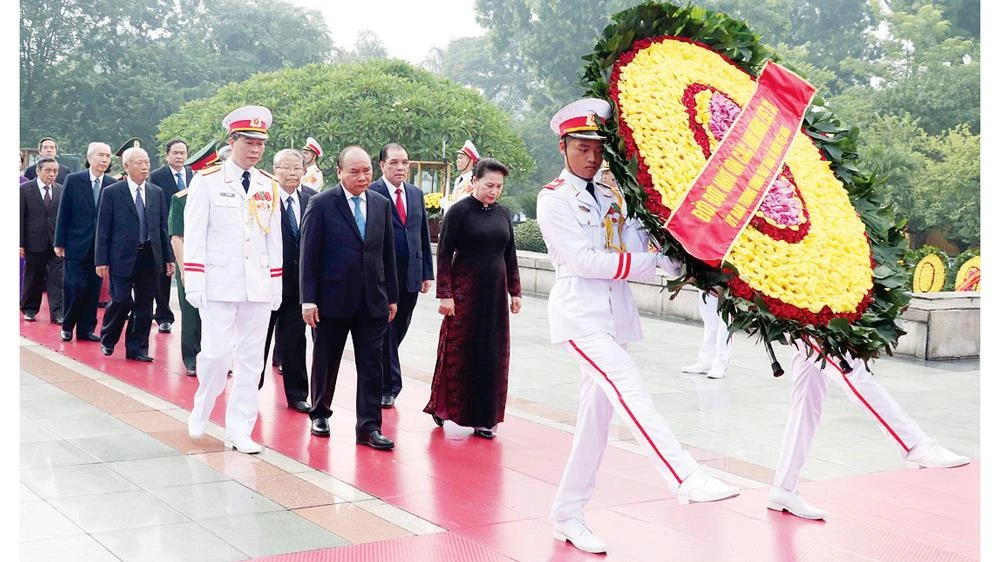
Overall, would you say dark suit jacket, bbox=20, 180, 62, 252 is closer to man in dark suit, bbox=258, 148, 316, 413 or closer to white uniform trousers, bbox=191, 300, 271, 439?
man in dark suit, bbox=258, 148, 316, 413

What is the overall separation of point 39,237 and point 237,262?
698 centimetres

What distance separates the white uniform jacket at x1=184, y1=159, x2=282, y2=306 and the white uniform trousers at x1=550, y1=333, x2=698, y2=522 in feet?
8.54

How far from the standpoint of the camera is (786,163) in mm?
4852

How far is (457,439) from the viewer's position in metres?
7.45

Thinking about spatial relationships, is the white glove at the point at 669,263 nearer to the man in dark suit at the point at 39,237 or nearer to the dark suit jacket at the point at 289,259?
the dark suit jacket at the point at 289,259

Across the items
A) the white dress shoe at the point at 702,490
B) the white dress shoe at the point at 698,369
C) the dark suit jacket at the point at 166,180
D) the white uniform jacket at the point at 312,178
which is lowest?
the white dress shoe at the point at 698,369

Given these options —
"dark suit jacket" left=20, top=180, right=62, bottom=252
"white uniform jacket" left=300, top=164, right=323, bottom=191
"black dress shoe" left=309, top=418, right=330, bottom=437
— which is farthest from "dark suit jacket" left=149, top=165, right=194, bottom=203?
"black dress shoe" left=309, top=418, right=330, bottom=437

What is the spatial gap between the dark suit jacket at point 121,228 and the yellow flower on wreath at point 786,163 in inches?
252

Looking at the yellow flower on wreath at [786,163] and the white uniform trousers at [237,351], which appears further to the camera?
the white uniform trousers at [237,351]

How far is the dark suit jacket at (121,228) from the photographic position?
32.7 ft

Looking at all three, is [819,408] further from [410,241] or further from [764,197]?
[410,241]

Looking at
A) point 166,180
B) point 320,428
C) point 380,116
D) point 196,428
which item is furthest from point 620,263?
point 380,116

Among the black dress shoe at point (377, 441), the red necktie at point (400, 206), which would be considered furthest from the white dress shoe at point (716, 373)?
the black dress shoe at point (377, 441)

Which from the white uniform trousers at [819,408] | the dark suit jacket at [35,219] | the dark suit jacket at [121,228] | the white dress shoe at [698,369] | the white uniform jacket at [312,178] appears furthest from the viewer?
the white uniform jacket at [312,178]
